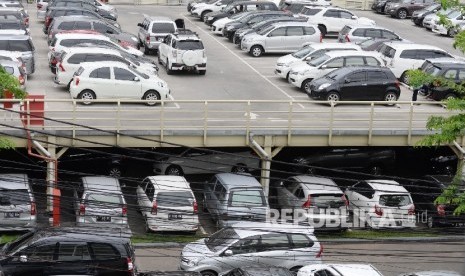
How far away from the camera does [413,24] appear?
178 feet

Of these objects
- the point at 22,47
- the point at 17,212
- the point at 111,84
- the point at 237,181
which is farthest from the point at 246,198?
the point at 22,47

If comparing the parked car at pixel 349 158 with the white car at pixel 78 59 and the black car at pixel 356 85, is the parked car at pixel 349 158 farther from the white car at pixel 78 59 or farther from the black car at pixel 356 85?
the white car at pixel 78 59

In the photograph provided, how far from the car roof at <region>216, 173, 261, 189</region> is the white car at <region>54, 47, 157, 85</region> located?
8369mm

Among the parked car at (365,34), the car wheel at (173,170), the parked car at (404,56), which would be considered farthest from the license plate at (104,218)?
the parked car at (365,34)

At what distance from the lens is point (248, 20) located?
154ft

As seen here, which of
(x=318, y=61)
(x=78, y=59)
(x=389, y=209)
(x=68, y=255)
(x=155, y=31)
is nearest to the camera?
(x=68, y=255)

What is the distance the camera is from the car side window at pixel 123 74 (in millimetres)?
32134

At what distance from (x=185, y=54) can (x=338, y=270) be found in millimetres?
18620

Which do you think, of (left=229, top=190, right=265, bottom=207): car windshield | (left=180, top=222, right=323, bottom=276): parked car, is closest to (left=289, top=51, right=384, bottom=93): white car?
(left=229, top=190, right=265, bottom=207): car windshield

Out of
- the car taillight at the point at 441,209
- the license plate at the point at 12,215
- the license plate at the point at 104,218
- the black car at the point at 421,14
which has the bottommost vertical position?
the black car at the point at 421,14

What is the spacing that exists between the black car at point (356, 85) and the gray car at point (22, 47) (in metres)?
9.90

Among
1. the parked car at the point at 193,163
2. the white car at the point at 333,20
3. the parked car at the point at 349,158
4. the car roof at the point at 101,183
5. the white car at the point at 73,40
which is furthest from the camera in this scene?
the white car at the point at 333,20

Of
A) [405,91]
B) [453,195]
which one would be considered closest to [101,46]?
[405,91]

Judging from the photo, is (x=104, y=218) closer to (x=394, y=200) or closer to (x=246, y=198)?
(x=246, y=198)
